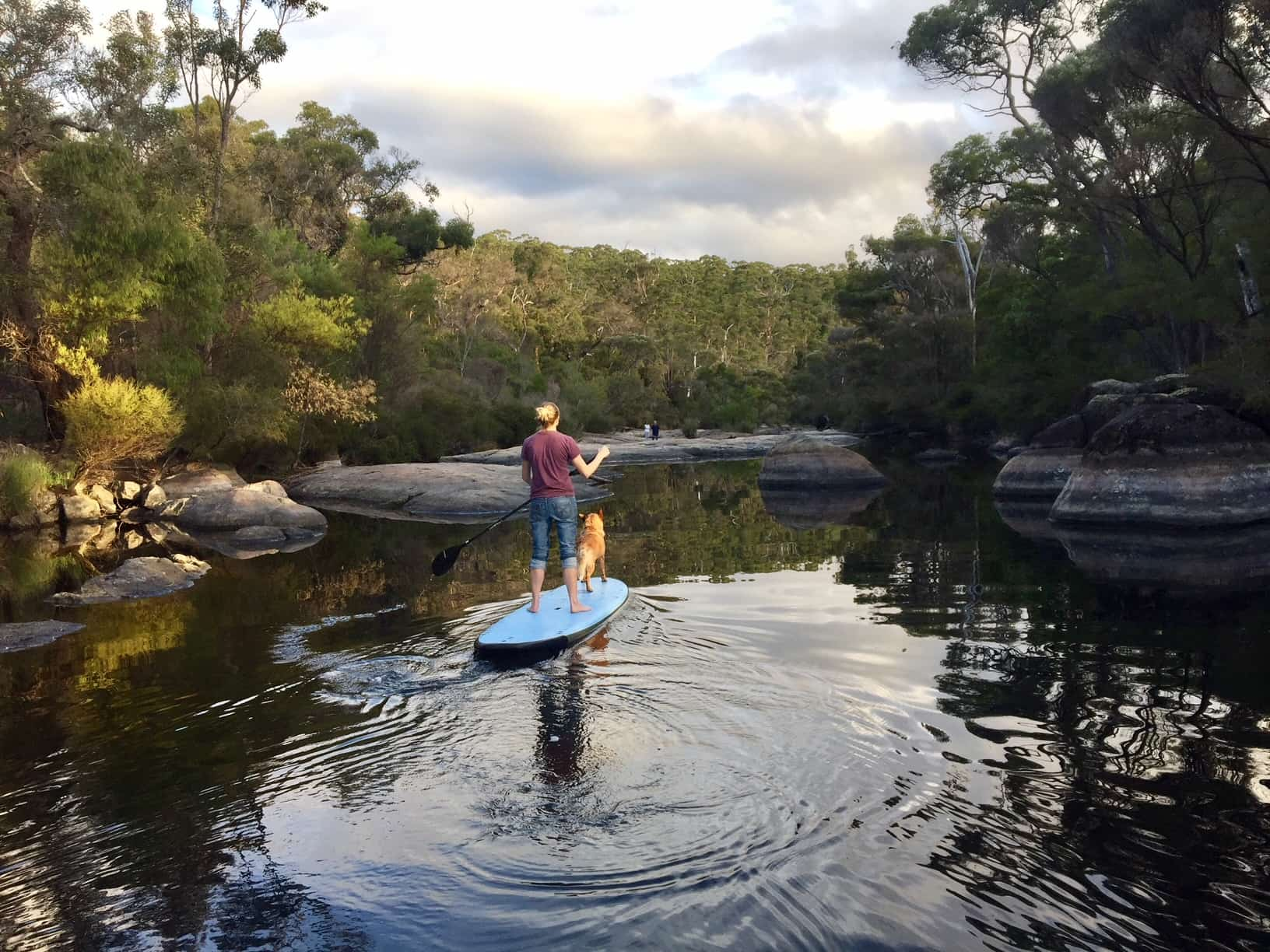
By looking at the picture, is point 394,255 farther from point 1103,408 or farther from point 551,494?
point 551,494

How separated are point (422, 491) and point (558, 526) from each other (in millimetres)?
15452

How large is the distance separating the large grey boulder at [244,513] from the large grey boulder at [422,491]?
1.35 feet

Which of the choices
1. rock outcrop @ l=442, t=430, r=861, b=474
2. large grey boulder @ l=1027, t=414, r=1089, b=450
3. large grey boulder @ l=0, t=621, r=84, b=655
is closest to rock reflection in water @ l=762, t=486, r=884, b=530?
large grey boulder @ l=1027, t=414, r=1089, b=450

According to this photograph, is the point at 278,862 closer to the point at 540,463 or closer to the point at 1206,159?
the point at 540,463

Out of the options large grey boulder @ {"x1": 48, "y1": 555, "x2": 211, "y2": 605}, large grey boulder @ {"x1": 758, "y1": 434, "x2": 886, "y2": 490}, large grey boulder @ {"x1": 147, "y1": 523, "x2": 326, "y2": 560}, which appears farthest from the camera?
large grey boulder @ {"x1": 758, "y1": 434, "x2": 886, "y2": 490}

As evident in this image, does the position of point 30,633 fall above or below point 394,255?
below

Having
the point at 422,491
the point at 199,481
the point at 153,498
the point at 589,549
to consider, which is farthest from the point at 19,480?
the point at 589,549

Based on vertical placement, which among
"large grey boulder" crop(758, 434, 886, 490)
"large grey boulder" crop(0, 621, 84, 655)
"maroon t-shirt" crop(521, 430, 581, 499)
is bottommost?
"large grey boulder" crop(0, 621, 84, 655)

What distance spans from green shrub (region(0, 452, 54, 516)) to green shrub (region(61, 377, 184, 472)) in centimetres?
112

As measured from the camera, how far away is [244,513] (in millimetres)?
20578

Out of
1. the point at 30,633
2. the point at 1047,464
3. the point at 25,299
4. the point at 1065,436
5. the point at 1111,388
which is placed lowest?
the point at 30,633

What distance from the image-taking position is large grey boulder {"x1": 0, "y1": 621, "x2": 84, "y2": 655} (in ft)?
31.0

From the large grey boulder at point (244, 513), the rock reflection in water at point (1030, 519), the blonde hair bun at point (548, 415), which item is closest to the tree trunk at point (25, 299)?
the large grey boulder at point (244, 513)

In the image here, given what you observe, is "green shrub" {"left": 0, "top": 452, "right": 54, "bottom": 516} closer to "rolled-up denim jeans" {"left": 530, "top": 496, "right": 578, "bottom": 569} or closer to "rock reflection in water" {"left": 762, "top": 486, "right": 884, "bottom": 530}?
"rock reflection in water" {"left": 762, "top": 486, "right": 884, "bottom": 530}
